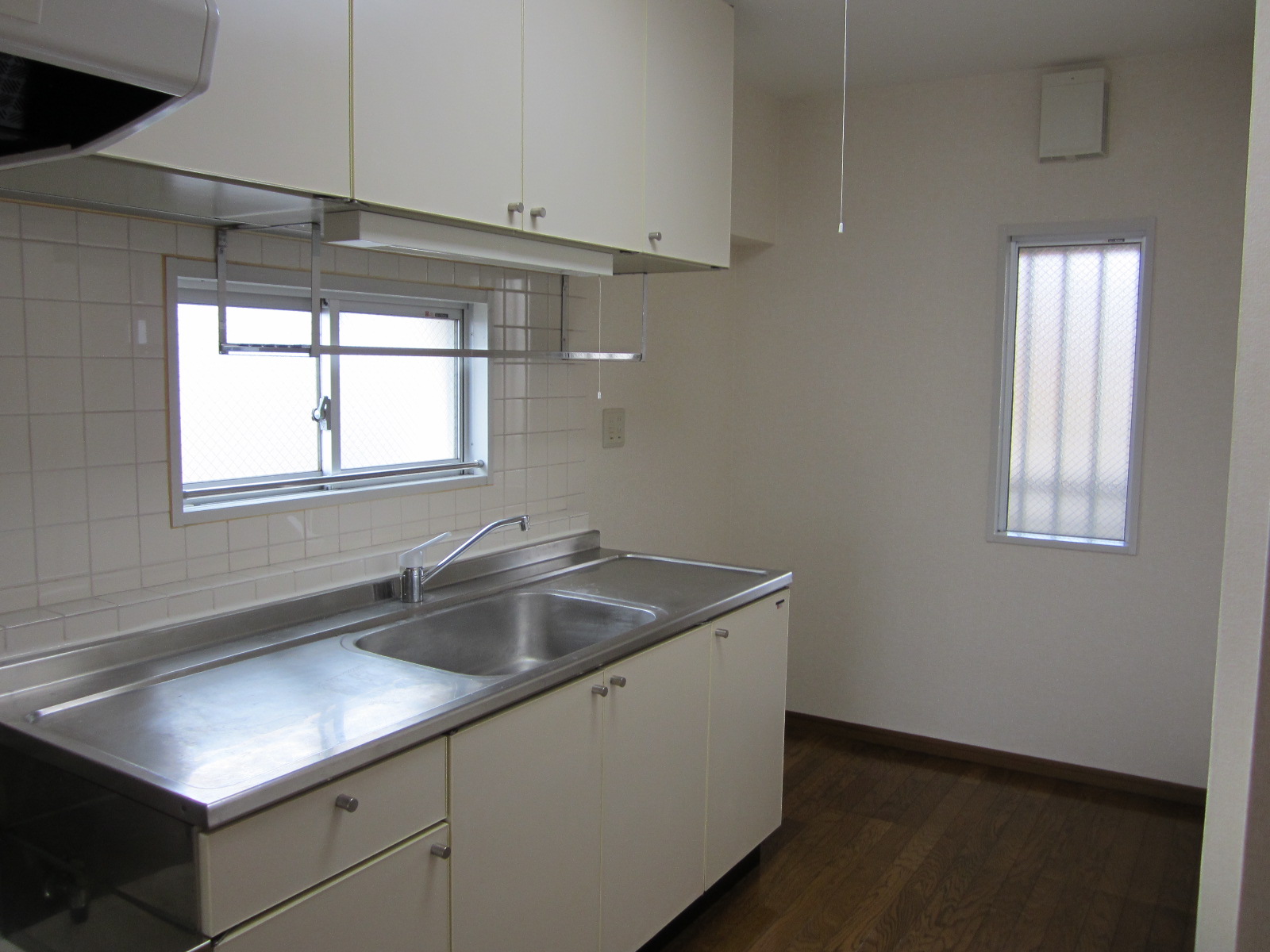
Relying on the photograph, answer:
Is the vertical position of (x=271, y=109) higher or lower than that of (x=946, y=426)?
higher

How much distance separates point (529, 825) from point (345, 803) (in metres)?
0.50

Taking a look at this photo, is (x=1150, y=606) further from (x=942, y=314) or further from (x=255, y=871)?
(x=255, y=871)

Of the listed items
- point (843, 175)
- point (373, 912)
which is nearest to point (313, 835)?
point (373, 912)

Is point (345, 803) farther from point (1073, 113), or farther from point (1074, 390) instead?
point (1073, 113)

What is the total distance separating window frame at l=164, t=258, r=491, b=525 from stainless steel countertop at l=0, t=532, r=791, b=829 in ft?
0.71

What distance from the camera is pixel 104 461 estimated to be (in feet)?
5.91

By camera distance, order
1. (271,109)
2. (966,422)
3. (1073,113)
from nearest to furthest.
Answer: (271,109) < (1073,113) < (966,422)

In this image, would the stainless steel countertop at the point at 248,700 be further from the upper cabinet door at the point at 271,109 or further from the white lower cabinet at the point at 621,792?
the upper cabinet door at the point at 271,109

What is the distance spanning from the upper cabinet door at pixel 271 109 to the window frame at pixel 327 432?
464 mm

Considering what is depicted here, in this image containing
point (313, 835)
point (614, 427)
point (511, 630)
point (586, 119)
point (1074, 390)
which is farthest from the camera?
point (1074, 390)

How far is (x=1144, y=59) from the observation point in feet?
10.8

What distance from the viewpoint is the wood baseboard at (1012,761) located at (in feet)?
11.2

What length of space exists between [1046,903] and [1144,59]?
8.66 feet

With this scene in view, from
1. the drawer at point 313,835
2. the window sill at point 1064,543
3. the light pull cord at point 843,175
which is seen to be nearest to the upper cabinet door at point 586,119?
the drawer at point 313,835
